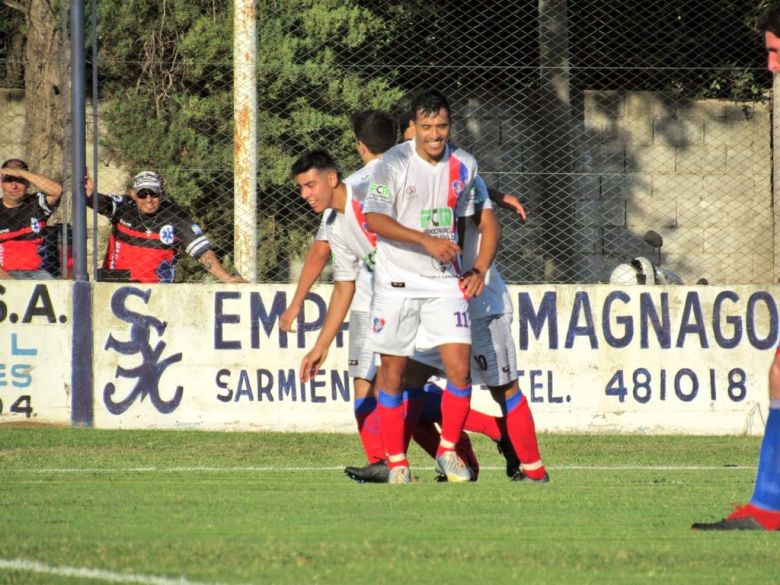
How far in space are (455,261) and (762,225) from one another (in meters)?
9.01

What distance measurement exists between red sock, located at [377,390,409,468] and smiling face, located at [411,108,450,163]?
4.05 ft

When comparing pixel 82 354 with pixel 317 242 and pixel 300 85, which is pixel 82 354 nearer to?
pixel 300 85

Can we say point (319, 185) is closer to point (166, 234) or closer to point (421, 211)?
point (421, 211)

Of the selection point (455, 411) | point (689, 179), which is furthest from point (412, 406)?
point (689, 179)

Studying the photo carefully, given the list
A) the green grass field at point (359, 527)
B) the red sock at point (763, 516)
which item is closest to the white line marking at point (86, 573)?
the green grass field at point (359, 527)

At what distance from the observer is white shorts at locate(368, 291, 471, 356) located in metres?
7.78

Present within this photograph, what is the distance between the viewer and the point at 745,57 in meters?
16.0

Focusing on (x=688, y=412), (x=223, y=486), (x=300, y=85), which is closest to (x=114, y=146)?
(x=300, y=85)

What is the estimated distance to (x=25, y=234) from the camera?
1290cm

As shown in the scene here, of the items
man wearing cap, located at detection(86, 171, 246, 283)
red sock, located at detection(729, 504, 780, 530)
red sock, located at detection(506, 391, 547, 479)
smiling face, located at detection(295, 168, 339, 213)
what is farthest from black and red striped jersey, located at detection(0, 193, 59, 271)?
red sock, located at detection(729, 504, 780, 530)

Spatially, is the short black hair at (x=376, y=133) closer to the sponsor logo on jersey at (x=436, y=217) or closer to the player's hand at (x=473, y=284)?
the sponsor logo on jersey at (x=436, y=217)

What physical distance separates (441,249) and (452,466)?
1147mm

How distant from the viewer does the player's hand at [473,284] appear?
25.4ft

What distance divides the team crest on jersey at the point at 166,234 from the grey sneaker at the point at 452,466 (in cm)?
551
